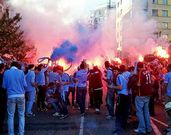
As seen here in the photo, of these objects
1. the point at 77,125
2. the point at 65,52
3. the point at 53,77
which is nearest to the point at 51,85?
the point at 53,77

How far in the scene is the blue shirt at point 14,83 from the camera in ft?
35.1

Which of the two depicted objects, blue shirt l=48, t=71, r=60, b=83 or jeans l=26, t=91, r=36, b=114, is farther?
blue shirt l=48, t=71, r=60, b=83

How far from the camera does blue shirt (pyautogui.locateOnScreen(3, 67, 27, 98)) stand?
35.1ft

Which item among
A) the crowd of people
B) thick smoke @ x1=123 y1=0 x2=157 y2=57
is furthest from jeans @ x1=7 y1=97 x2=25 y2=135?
thick smoke @ x1=123 y1=0 x2=157 y2=57

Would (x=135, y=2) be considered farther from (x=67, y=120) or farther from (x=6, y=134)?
(x=6, y=134)

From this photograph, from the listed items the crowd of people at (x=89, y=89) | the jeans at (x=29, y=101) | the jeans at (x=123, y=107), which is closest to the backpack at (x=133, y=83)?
the crowd of people at (x=89, y=89)

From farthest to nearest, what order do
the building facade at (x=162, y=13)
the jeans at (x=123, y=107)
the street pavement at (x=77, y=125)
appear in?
the building facade at (x=162, y=13)
the jeans at (x=123, y=107)
the street pavement at (x=77, y=125)

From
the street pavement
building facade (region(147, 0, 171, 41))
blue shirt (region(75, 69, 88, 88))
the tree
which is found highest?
building facade (region(147, 0, 171, 41))

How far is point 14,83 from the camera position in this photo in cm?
1070

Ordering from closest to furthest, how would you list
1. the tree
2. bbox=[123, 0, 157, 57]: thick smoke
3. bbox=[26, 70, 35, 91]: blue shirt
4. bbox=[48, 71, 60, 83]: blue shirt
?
bbox=[26, 70, 35, 91]: blue shirt → bbox=[48, 71, 60, 83]: blue shirt → the tree → bbox=[123, 0, 157, 57]: thick smoke

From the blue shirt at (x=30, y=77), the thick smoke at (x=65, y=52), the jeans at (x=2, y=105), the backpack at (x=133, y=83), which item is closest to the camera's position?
the backpack at (x=133, y=83)

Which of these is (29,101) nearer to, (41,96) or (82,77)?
(41,96)

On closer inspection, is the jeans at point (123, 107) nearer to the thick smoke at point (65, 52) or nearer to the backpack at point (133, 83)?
the backpack at point (133, 83)

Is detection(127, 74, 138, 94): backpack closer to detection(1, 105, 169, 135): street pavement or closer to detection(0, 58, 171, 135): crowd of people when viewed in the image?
detection(0, 58, 171, 135): crowd of people
